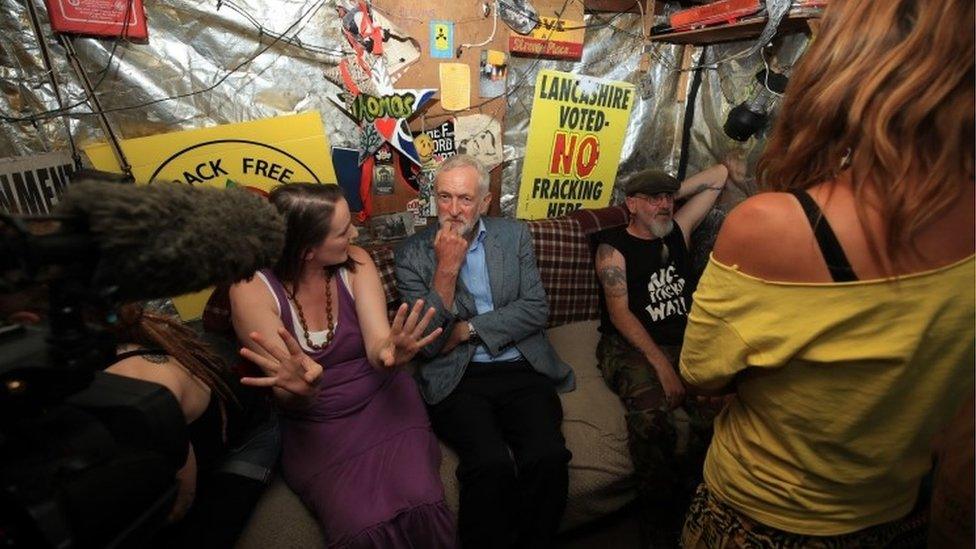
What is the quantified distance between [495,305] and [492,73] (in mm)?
1049

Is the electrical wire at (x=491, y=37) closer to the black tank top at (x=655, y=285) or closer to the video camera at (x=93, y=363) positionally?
the black tank top at (x=655, y=285)

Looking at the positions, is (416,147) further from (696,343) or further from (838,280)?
(838,280)

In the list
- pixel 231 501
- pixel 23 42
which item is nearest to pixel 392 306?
pixel 231 501

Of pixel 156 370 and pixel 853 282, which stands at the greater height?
pixel 853 282

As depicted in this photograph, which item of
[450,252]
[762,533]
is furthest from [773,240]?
[450,252]

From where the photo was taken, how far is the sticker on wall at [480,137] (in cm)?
220

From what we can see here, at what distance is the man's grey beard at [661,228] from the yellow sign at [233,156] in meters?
1.37

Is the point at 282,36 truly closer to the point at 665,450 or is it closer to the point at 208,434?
Answer: the point at 208,434

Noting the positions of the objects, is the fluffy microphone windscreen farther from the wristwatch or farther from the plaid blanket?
the plaid blanket

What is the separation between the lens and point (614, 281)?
6.87 ft

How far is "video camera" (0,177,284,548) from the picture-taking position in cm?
45

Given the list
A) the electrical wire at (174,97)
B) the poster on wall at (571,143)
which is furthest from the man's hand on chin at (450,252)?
the electrical wire at (174,97)

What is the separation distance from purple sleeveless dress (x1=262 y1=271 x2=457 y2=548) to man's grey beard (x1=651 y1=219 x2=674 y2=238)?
1.23m

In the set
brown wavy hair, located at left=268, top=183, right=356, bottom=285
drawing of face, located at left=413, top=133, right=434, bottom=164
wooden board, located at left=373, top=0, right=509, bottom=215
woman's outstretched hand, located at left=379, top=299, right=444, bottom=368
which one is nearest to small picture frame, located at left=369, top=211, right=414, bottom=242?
wooden board, located at left=373, top=0, right=509, bottom=215
